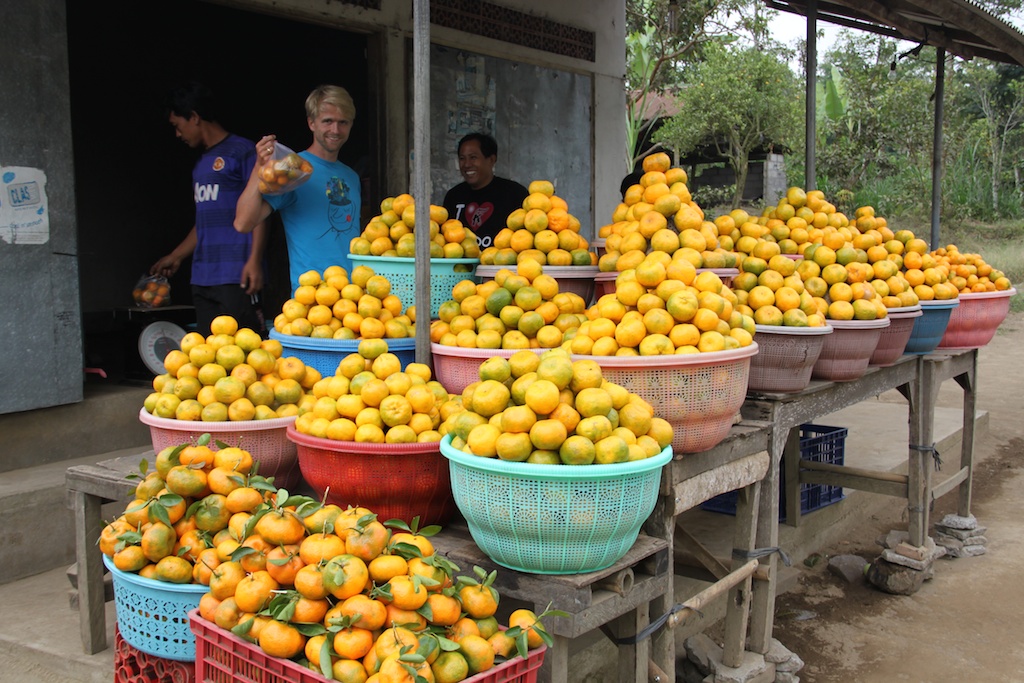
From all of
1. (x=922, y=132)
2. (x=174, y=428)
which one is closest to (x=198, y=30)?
(x=174, y=428)

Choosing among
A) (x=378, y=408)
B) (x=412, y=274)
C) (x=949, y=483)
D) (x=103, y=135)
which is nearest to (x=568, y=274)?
(x=412, y=274)

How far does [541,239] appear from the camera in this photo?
3.48 m

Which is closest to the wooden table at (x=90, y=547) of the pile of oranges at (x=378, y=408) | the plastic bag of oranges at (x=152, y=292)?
the pile of oranges at (x=378, y=408)

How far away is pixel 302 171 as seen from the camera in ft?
12.2

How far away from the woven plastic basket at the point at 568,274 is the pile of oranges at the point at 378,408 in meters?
0.77

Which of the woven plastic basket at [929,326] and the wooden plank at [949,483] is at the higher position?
the woven plastic basket at [929,326]

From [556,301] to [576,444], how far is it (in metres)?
1.06

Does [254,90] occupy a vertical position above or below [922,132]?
below

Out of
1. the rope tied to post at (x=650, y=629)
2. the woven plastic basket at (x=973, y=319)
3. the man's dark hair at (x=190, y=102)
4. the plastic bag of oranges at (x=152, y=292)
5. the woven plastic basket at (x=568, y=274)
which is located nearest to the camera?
the rope tied to post at (x=650, y=629)

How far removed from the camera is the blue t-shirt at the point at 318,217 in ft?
13.4

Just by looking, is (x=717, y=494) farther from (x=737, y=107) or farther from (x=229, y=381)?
(x=737, y=107)

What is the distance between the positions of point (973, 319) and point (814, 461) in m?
1.28

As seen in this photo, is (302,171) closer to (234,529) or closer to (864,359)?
(234,529)

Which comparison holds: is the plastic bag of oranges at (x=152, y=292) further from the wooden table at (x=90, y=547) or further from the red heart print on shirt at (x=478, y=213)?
the wooden table at (x=90, y=547)
